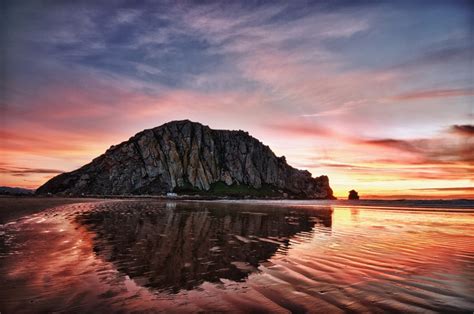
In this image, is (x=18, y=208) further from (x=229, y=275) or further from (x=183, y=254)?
(x=229, y=275)

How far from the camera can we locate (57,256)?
12812mm

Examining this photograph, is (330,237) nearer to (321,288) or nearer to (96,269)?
(321,288)

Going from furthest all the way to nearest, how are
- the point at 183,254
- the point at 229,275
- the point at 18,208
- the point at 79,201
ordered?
the point at 79,201
the point at 18,208
the point at 183,254
the point at 229,275

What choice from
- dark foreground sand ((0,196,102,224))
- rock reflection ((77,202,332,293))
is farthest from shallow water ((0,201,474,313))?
dark foreground sand ((0,196,102,224))

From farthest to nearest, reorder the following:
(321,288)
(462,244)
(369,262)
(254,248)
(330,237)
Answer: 1. (330,237)
2. (462,244)
3. (254,248)
4. (369,262)
5. (321,288)

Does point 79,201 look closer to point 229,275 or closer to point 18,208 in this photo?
point 18,208

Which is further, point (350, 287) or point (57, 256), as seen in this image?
point (57, 256)

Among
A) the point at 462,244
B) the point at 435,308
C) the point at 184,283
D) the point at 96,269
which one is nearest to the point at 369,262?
the point at 435,308

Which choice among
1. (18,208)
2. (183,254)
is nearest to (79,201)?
(18,208)

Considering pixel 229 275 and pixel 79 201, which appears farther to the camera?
pixel 79 201

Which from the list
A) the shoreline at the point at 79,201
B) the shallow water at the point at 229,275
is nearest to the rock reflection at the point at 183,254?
the shallow water at the point at 229,275

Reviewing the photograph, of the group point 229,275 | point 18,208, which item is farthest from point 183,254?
point 18,208

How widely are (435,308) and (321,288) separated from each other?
9.23ft

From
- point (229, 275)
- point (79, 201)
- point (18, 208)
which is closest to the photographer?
point (229, 275)
